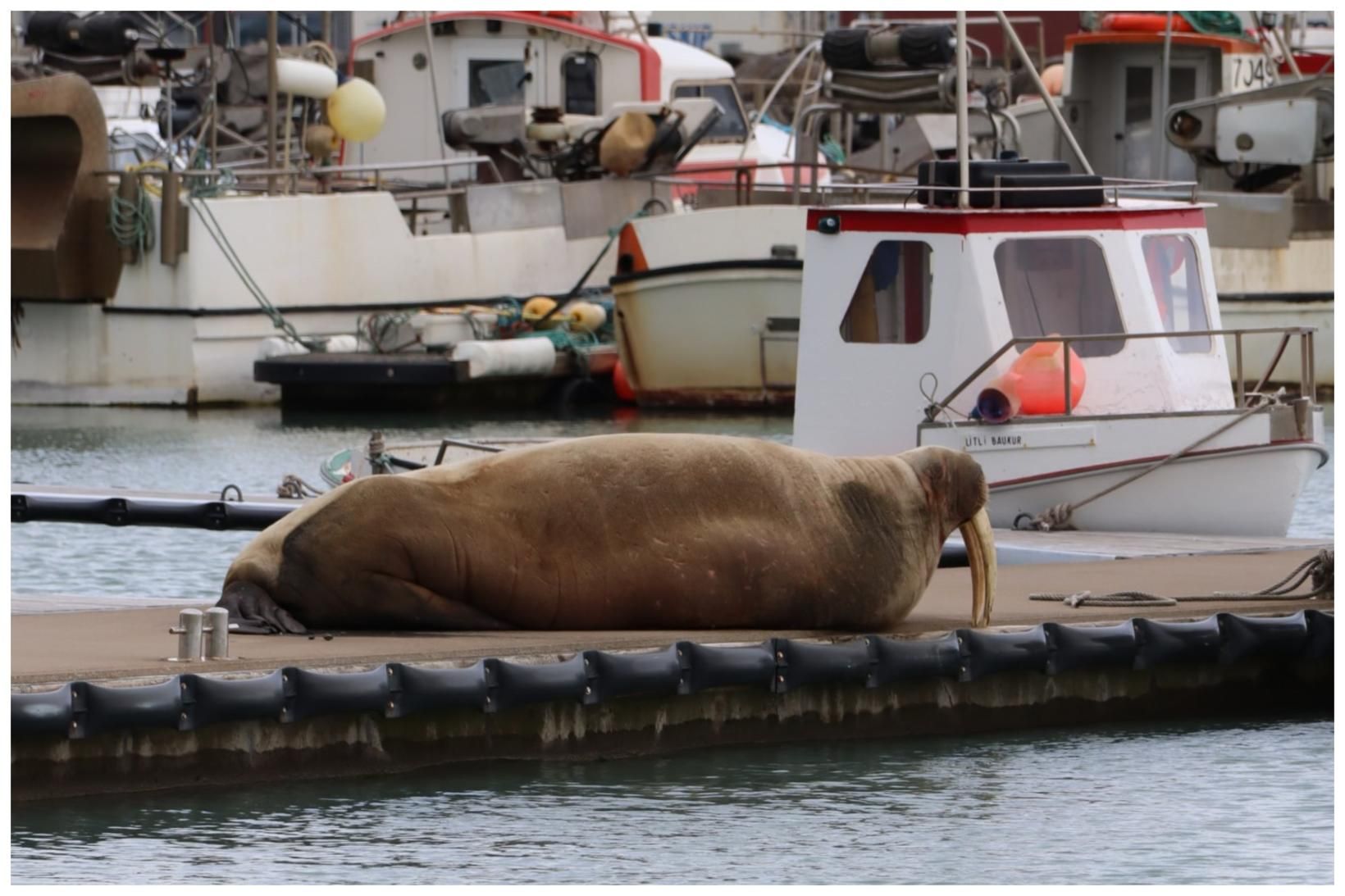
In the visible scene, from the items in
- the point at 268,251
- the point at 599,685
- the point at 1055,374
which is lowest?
the point at 599,685

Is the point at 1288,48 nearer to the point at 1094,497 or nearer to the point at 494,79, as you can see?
the point at 494,79

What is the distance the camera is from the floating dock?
8.88 metres

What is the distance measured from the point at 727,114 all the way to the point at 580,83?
3.61 metres

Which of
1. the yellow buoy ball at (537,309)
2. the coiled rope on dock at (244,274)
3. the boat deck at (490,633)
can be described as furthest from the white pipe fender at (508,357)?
the boat deck at (490,633)

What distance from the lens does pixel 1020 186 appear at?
14.2 meters

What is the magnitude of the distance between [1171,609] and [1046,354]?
326cm

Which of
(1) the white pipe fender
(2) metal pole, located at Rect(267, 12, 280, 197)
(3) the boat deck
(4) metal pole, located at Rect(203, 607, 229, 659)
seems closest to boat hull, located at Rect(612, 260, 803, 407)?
(1) the white pipe fender

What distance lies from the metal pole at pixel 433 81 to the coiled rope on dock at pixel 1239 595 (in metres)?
21.6

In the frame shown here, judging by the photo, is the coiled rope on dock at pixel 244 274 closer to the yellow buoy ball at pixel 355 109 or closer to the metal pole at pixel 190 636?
the yellow buoy ball at pixel 355 109

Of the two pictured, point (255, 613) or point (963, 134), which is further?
point (963, 134)

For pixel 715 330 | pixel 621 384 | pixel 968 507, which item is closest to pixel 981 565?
pixel 968 507

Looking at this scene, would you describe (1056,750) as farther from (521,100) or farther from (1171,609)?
(521,100)

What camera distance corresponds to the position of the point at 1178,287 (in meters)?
14.5

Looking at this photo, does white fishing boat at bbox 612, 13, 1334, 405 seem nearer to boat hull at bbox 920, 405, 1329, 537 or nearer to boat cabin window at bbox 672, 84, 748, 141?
boat cabin window at bbox 672, 84, 748, 141
